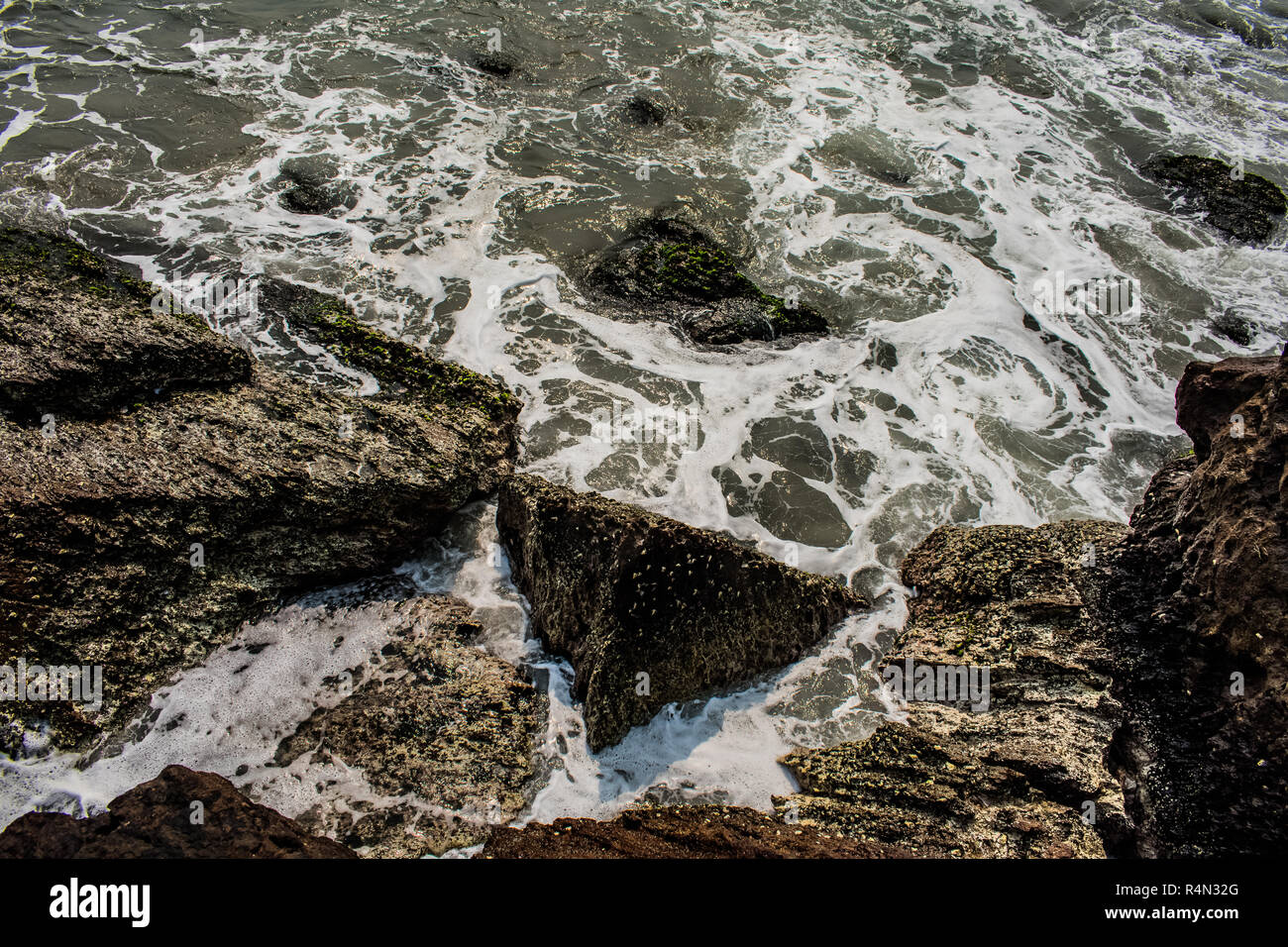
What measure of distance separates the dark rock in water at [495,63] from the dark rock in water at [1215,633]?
13.9m

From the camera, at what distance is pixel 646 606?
5949mm

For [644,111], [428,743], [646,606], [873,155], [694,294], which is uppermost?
[873,155]

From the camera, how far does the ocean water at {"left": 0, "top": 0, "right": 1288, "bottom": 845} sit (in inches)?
259

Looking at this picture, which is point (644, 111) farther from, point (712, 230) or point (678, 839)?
point (678, 839)

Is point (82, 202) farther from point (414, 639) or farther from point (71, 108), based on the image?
point (414, 639)

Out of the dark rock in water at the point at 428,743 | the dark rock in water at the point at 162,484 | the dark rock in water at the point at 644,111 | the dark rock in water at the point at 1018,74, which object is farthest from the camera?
the dark rock in water at the point at 1018,74

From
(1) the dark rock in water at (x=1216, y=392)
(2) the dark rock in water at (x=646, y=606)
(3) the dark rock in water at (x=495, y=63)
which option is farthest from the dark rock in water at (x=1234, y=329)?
(3) the dark rock in water at (x=495, y=63)

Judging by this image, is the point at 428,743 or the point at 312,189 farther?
the point at 312,189

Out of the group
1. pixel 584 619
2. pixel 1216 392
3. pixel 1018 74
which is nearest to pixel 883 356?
pixel 1216 392

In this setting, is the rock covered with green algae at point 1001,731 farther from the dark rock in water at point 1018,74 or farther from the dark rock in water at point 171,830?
the dark rock in water at point 1018,74

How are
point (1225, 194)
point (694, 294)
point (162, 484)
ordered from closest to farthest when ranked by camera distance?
point (162, 484) < point (694, 294) < point (1225, 194)

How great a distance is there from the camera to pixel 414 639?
21.6 ft

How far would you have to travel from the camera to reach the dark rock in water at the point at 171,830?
3930 mm

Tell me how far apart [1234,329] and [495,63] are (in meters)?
14.5
